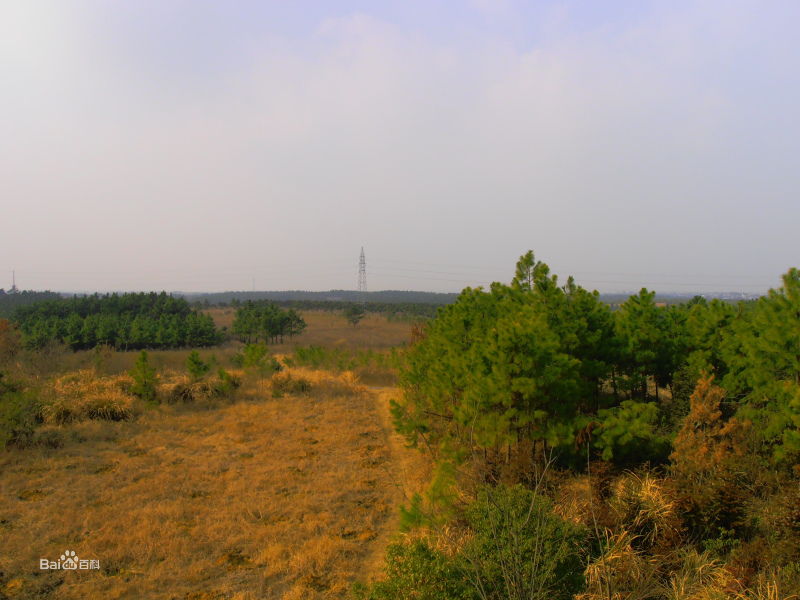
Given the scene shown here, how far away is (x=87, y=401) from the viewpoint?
14.4 meters

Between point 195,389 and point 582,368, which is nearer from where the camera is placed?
point 582,368

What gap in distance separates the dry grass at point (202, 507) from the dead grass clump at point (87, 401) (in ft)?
1.96

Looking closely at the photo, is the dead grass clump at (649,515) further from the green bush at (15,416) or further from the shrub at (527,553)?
the green bush at (15,416)

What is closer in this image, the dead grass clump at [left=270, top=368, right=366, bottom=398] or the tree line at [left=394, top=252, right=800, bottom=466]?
the tree line at [left=394, top=252, right=800, bottom=466]

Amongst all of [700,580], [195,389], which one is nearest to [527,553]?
[700,580]

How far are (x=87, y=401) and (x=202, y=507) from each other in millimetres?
8179

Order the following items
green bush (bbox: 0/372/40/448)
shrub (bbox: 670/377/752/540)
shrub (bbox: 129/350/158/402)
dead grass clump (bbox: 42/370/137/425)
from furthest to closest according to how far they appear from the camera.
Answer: shrub (bbox: 129/350/158/402) → dead grass clump (bbox: 42/370/137/425) → green bush (bbox: 0/372/40/448) → shrub (bbox: 670/377/752/540)

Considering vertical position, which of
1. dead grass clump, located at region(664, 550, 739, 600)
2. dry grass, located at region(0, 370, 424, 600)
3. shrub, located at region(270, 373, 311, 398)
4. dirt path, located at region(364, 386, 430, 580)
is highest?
dead grass clump, located at region(664, 550, 739, 600)

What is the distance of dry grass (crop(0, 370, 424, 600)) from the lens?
6.57 meters

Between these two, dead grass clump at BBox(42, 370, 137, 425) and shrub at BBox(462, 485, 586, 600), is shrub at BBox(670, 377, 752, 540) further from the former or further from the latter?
dead grass clump at BBox(42, 370, 137, 425)

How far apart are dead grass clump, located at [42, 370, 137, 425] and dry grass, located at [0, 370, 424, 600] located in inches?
23.6

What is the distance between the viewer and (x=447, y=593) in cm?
420

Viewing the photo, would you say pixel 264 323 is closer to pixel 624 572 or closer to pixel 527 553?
pixel 624 572

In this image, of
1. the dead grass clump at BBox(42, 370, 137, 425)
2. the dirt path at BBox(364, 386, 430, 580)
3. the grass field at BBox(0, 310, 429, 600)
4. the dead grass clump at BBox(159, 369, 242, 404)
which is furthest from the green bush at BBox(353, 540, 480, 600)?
the dead grass clump at BBox(159, 369, 242, 404)
